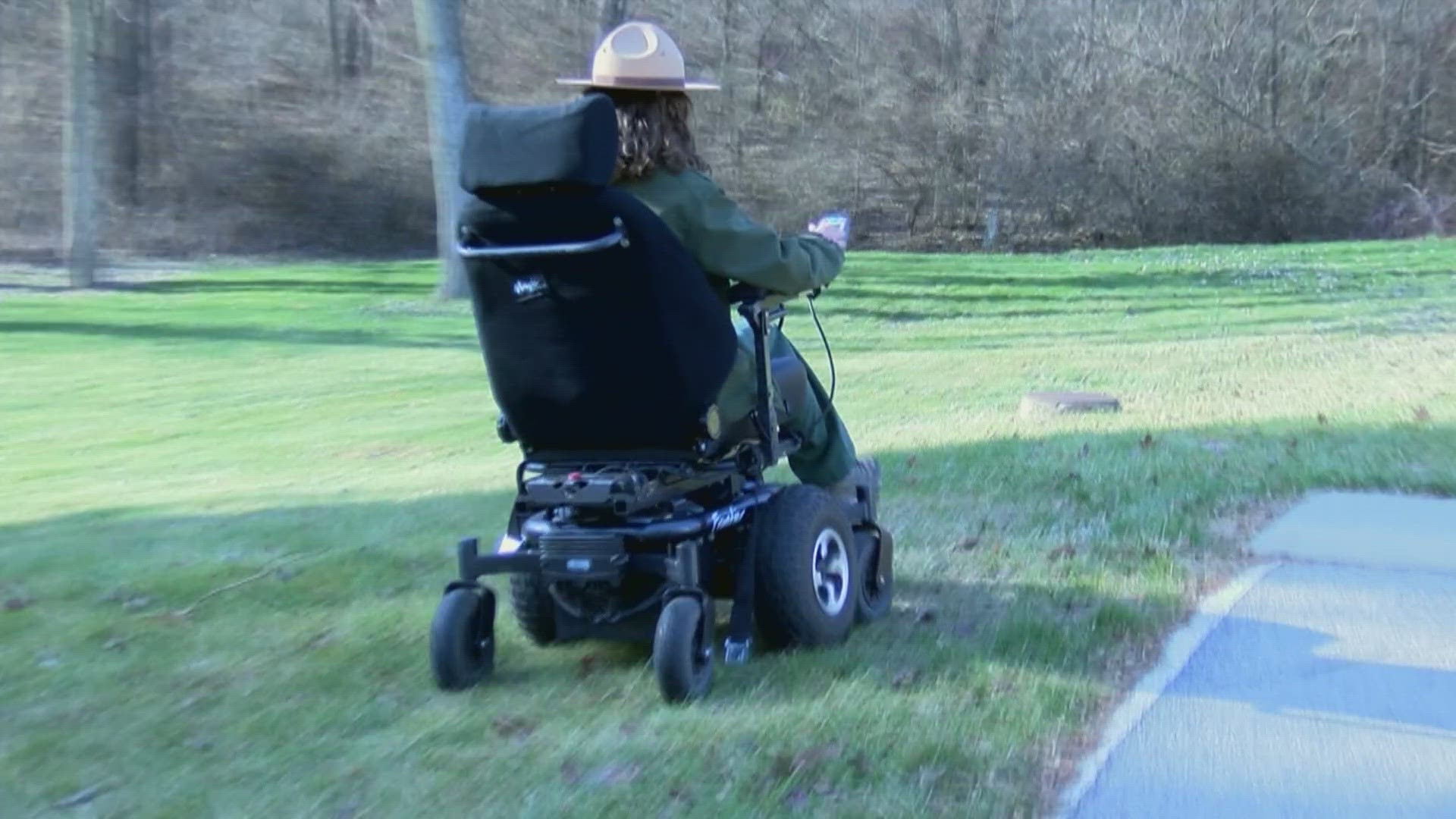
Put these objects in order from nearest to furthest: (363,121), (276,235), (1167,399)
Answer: (1167,399), (276,235), (363,121)

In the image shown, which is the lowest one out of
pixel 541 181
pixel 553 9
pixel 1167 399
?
pixel 1167 399

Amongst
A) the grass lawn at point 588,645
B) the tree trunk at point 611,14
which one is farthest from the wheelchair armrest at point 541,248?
the tree trunk at point 611,14

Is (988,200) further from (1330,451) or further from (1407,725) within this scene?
(1407,725)

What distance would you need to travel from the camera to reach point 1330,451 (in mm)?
8672

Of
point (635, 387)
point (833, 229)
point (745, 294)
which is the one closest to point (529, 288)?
point (635, 387)

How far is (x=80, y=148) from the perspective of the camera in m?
27.0

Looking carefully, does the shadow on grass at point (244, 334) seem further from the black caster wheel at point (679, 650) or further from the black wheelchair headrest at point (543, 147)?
the black caster wheel at point (679, 650)

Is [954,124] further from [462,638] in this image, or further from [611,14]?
[462,638]

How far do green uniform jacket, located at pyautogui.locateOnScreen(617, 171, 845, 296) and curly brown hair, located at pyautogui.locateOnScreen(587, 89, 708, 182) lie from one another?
0.11ft

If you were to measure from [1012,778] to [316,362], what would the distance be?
14.6 meters

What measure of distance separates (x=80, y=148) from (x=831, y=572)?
24.2 metres

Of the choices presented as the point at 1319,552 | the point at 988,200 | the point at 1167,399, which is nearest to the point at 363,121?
the point at 988,200

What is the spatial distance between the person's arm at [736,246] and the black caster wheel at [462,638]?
1.24m

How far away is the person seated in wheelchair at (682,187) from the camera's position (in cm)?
521
